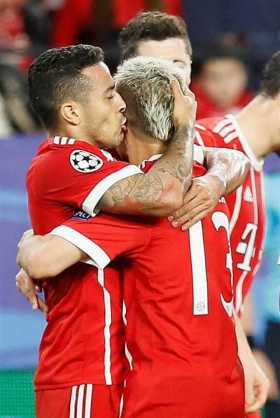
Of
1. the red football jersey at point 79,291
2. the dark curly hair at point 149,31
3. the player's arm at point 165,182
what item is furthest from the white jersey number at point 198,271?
the dark curly hair at point 149,31

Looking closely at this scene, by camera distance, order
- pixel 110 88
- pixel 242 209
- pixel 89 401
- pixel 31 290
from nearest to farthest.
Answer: pixel 89 401 < pixel 110 88 < pixel 31 290 < pixel 242 209

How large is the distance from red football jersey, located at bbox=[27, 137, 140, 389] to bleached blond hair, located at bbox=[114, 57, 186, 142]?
15 centimetres

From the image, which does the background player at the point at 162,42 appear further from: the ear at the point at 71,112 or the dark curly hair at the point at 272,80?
the ear at the point at 71,112

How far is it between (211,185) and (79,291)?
21.5 inches

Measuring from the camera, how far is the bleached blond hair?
3973 millimetres

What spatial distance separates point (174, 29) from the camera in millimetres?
5414

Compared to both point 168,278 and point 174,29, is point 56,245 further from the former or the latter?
point 174,29

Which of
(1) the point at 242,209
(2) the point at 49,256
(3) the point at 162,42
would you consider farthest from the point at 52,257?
(3) the point at 162,42

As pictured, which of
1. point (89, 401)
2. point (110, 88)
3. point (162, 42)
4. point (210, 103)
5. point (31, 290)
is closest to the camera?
point (89, 401)

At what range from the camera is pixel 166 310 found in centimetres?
394

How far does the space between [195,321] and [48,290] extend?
1.77 feet

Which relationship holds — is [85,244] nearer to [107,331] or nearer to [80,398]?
[107,331]

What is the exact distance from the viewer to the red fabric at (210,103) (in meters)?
8.28

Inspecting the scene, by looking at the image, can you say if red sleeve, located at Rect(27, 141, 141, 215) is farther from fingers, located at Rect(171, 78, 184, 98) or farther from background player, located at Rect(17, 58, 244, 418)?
fingers, located at Rect(171, 78, 184, 98)
